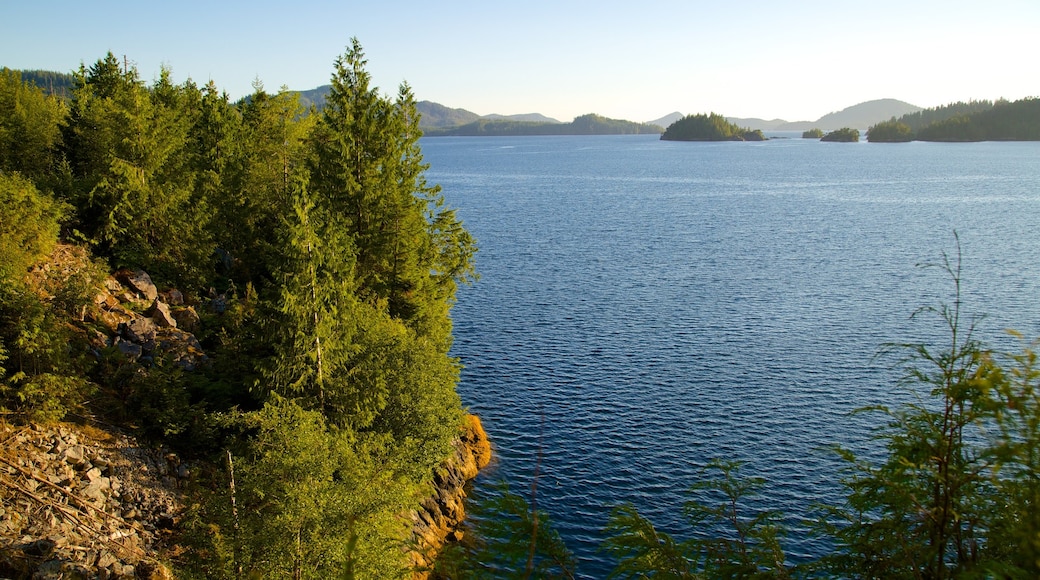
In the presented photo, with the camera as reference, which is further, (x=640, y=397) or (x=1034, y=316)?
(x=1034, y=316)

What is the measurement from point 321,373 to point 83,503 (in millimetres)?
9515

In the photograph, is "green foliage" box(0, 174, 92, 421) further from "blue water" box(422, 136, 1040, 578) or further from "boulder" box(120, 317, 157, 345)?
"blue water" box(422, 136, 1040, 578)

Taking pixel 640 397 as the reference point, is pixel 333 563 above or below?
above

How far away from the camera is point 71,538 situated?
19.7 meters

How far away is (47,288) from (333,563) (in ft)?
66.2

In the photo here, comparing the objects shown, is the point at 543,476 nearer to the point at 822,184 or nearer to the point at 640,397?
the point at 640,397

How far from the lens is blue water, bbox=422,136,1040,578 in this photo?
37.2m

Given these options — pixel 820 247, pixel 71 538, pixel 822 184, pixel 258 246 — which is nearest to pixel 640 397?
pixel 258 246

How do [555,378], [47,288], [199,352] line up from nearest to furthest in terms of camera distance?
[47,288] → [199,352] → [555,378]

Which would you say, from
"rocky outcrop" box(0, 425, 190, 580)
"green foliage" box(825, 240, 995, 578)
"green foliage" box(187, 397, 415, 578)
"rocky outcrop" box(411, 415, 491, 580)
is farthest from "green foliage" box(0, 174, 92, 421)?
"green foliage" box(825, 240, 995, 578)

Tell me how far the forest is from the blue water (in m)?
2.51

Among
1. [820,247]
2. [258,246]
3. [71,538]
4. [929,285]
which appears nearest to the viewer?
[71,538]

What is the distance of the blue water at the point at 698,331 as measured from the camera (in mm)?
37250

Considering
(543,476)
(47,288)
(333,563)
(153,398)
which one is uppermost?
(47,288)
